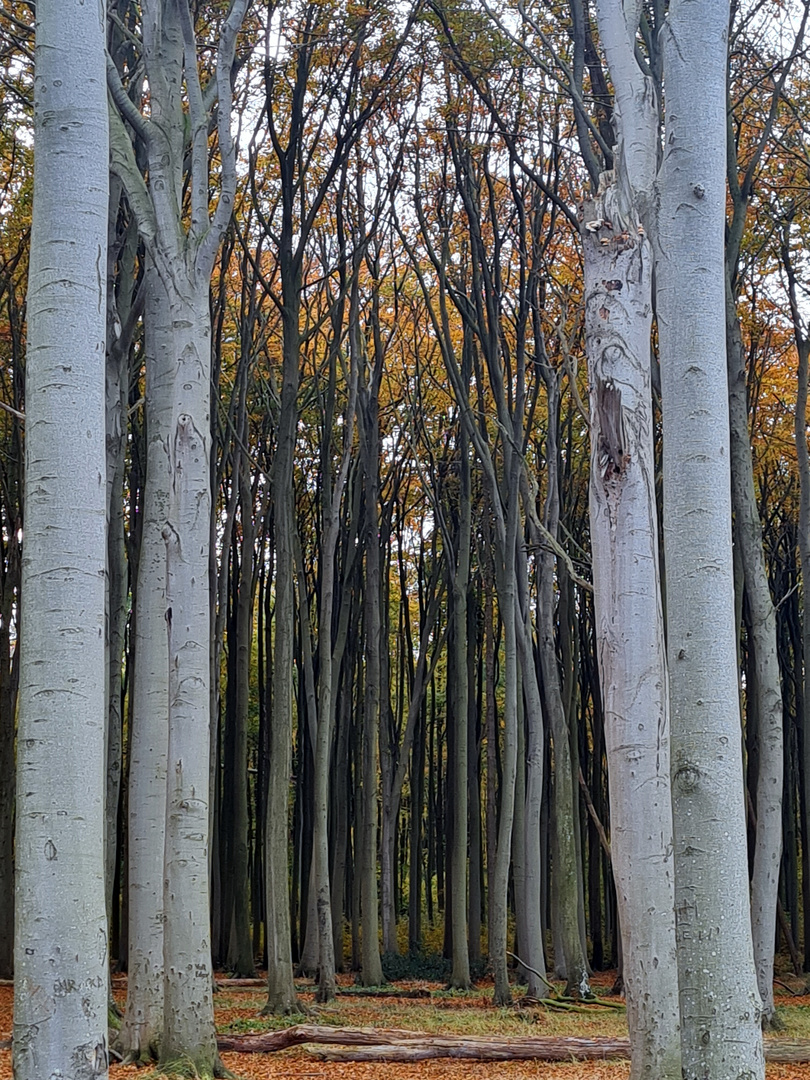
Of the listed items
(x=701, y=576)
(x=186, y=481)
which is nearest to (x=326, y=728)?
(x=186, y=481)

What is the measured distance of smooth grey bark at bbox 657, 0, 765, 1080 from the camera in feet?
10.9

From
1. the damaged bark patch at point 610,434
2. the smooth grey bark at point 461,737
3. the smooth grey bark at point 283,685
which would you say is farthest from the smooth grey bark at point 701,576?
the smooth grey bark at point 461,737

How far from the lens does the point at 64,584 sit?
325 centimetres

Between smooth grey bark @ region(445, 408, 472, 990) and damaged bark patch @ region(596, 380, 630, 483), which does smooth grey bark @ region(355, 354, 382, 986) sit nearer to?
smooth grey bark @ region(445, 408, 472, 990)

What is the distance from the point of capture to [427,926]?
25.0 meters

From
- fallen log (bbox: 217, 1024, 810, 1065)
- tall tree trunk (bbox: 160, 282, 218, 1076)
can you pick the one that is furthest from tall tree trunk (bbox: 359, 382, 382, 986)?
tall tree trunk (bbox: 160, 282, 218, 1076)

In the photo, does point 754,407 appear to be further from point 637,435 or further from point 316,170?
point 637,435

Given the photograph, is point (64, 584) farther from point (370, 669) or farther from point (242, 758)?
point (242, 758)

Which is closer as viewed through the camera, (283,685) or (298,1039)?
(298,1039)

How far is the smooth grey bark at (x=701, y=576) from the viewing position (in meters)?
3.33

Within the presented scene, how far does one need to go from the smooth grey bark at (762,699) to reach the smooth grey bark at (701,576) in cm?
569

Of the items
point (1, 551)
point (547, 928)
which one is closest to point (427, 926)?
point (547, 928)

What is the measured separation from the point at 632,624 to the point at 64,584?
2.61 metres

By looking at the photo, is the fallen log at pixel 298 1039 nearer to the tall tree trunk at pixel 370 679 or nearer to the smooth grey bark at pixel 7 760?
the tall tree trunk at pixel 370 679
